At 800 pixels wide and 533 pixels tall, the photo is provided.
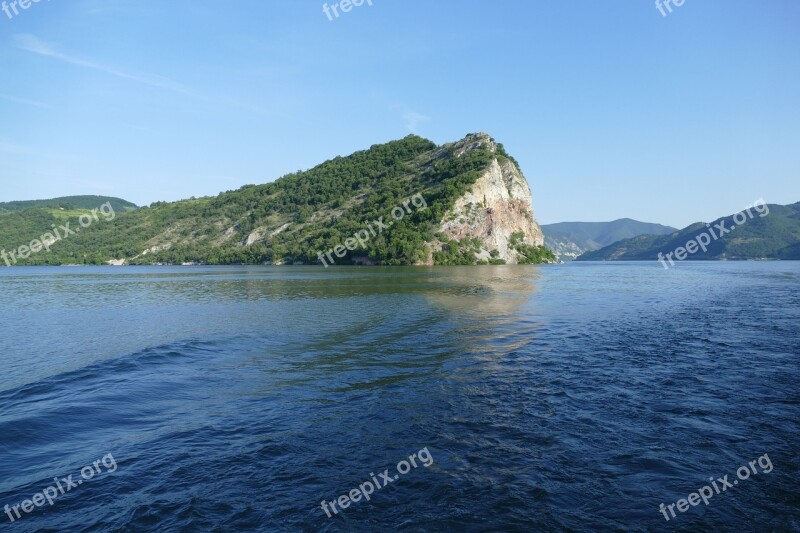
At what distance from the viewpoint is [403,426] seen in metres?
12.2

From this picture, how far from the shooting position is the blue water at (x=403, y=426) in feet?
26.9

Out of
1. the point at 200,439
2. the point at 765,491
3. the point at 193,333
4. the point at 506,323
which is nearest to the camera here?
the point at 765,491

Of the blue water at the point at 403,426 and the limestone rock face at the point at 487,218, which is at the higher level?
the limestone rock face at the point at 487,218

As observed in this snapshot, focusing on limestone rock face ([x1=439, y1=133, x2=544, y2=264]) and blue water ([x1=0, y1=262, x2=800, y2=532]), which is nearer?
blue water ([x1=0, y1=262, x2=800, y2=532])

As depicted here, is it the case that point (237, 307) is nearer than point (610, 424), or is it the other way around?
point (610, 424)

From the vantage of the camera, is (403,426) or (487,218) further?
(487,218)

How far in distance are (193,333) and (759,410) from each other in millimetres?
26936

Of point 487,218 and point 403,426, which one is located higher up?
point 487,218

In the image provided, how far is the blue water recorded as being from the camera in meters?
8.21

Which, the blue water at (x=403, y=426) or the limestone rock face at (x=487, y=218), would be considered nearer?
the blue water at (x=403, y=426)

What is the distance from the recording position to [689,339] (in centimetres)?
2419

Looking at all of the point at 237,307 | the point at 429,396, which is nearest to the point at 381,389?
the point at 429,396

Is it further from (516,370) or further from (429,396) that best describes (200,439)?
(516,370)

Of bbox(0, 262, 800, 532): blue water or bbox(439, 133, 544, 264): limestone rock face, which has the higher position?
bbox(439, 133, 544, 264): limestone rock face
